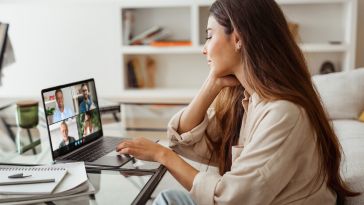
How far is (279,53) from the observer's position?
1075 millimetres

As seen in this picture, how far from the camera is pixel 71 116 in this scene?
1.46 metres

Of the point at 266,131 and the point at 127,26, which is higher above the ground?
the point at 127,26

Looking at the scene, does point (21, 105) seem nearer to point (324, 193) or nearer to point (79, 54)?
point (324, 193)

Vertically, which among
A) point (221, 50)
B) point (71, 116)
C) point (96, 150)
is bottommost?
point (96, 150)

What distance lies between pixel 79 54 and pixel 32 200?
255cm

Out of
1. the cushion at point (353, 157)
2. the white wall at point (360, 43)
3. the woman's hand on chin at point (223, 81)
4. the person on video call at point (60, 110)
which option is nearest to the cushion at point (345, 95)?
the cushion at point (353, 157)

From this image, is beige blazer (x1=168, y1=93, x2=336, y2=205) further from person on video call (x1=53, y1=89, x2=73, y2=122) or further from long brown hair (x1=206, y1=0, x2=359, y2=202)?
person on video call (x1=53, y1=89, x2=73, y2=122)

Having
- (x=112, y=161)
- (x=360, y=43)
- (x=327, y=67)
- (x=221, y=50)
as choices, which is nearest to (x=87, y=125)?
(x=112, y=161)

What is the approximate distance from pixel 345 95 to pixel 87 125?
1.33 m

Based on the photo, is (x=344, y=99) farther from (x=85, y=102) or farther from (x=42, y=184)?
(x=42, y=184)

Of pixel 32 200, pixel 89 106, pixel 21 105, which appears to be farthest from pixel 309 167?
pixel 21 105

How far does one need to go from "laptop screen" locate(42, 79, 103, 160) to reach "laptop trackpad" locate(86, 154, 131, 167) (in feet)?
0.50

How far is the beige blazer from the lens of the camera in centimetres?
98

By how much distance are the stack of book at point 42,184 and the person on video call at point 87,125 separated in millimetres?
345
